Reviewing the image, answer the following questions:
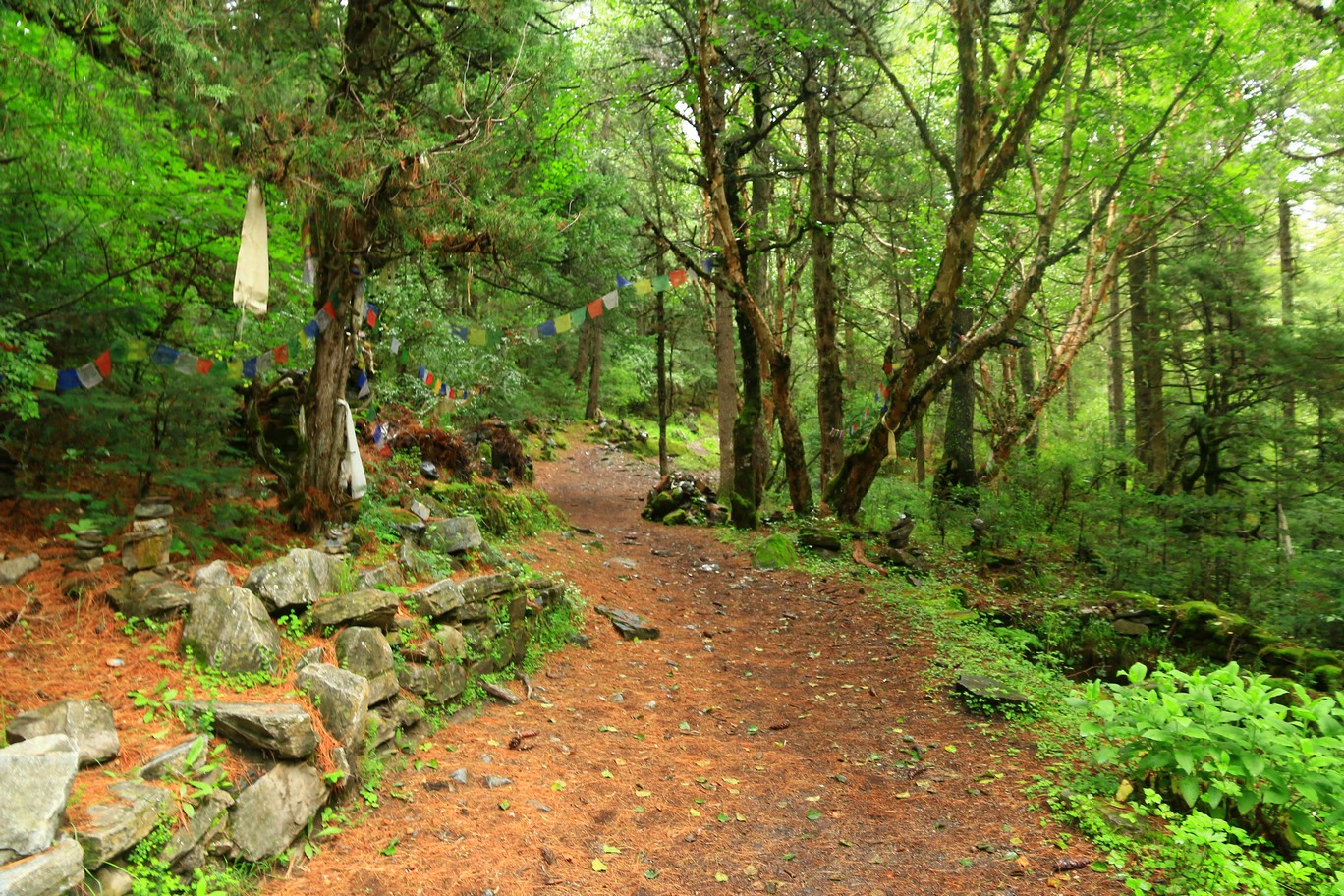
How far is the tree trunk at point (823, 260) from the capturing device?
11.1 meters

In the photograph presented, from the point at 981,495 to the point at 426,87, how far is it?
9.35m

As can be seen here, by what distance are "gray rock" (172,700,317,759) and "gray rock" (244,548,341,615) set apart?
0.95 m

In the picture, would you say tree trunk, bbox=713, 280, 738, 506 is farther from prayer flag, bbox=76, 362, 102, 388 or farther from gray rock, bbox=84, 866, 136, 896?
gray rock, bbox=84, 866, 136, 896

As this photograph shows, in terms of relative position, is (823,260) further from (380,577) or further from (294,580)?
(294,580)

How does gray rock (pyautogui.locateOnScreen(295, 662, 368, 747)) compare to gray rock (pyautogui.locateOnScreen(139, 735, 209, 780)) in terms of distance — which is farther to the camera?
gray rock (pyautogui.locateOnScreen(295, 662, 368, 747))

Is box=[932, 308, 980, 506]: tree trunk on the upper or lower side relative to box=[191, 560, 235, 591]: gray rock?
upper

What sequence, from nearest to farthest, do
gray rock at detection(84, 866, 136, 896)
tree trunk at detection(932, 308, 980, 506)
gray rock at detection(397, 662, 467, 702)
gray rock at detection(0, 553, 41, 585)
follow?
gray rock at detection(84, 866, 136, 896), gray rock at detection(0, 553, 41, 585), gray rock at detection(397, 662, 467, 702), tree trunk at detection(932, 308, 980, 506)

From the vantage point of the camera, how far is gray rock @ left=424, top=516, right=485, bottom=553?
21.3 ft

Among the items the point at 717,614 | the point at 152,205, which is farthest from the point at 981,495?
the point at 152,205

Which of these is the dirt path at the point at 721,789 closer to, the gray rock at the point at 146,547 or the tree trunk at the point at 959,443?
the gray rock at the point at 146,547

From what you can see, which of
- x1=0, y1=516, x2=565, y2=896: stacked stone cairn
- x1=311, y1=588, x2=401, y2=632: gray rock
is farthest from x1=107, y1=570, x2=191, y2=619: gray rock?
x1=311, y1=588, x2=401, y2=632: gray rock

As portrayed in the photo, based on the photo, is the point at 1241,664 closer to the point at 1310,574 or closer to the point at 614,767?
the point at 1310,574

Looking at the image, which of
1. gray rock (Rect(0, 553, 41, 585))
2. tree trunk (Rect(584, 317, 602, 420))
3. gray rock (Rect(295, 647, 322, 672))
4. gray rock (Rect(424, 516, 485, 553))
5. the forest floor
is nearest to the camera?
the forest floor

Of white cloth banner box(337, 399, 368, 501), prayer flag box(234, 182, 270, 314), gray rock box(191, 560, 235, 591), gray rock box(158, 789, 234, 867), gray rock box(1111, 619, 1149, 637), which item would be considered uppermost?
prayer flag box(234, 182, 270, 314)
